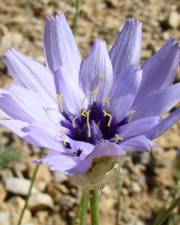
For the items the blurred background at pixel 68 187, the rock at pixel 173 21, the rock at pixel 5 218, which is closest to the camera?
the rock at pixel 5 218

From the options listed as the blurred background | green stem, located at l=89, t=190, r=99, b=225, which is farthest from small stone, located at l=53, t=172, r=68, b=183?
green stem, located at l=89, t=190, r=99, b=225

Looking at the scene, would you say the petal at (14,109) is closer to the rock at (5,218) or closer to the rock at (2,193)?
the rock at (5,218)

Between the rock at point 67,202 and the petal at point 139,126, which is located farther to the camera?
the rock at point 67,202

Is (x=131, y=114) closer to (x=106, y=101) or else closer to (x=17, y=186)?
(x=106, y=101)

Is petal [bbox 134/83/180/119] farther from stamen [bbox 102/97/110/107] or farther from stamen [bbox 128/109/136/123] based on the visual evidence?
stamen [bbox 102/97/110/107]

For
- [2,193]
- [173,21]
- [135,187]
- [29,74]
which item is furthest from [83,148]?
[173,21]

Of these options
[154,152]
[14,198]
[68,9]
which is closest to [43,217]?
[14,198]

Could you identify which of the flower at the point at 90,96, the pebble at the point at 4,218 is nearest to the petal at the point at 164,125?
the flower at the point at 90,96
